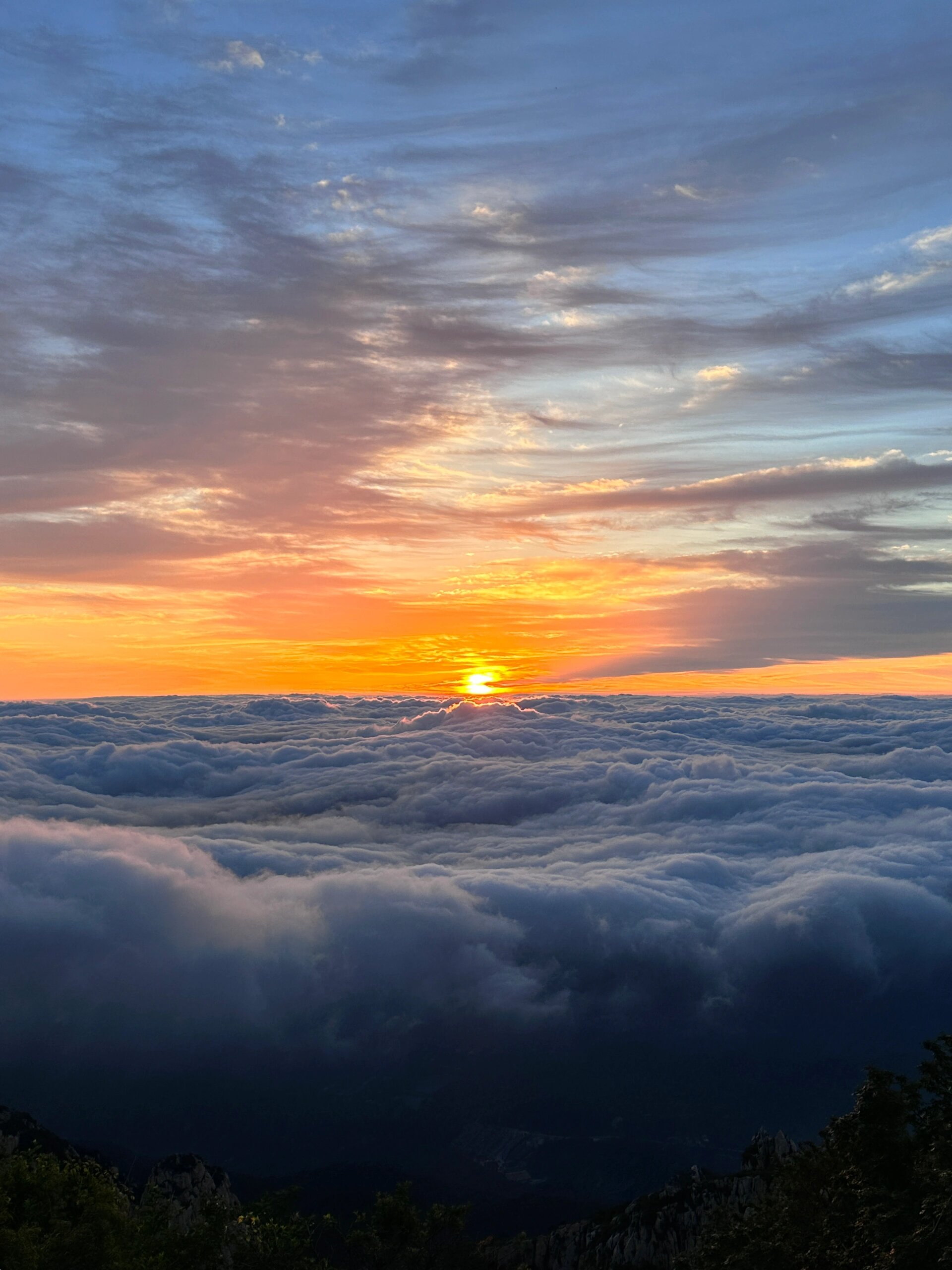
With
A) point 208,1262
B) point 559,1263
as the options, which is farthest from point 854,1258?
point 559,1263

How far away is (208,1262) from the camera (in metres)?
43.2

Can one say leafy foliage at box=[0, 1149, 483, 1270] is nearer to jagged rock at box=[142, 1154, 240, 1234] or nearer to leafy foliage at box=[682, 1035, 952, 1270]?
jagged rock at box=[142, 1154, 240, 1234]

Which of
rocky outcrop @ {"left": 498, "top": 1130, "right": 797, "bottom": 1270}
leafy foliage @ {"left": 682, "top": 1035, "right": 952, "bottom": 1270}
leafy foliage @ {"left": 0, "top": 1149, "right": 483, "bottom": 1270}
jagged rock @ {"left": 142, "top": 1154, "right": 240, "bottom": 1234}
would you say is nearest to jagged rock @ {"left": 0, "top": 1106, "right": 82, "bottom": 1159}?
jagged rock @ {"left": 142, "top": 1154, "right": 240, "bottom": 1234}

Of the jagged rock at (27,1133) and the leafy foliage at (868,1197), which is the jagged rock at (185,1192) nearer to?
the jagged rock at (27,1133)

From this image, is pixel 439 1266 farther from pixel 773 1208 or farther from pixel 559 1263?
pixel 559 1263

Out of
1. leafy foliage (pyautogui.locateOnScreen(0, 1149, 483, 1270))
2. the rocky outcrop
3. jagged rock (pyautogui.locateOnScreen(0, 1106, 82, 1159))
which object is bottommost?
jagged rock (pyautogui.locateOnScreen(0, 1106, 82, 1159))

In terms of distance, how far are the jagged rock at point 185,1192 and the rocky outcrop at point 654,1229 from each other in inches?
984

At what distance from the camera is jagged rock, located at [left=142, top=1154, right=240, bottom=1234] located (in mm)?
49688

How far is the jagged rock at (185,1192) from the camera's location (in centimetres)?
4969

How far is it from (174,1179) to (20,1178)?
2714 inches

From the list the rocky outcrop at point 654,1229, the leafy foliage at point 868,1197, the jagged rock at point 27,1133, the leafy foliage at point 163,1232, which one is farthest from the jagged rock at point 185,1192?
the leafy foliage at point 868,1197

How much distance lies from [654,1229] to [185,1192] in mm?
51852

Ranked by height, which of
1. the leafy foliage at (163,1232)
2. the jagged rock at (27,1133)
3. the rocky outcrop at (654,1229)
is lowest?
the jagged rock at (27,1133)

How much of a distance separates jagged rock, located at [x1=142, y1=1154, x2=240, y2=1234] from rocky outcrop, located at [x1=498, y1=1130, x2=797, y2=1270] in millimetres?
25006
